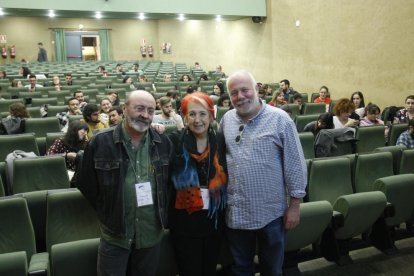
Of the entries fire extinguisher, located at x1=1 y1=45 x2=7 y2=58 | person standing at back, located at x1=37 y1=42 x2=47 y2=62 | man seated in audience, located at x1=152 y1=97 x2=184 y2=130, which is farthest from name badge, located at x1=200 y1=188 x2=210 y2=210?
fire extinguisher, located at x1=1 y1=45 x2=7 y2=58

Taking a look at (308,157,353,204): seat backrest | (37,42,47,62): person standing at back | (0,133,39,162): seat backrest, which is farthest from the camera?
(37,42,47,62): person standing at back

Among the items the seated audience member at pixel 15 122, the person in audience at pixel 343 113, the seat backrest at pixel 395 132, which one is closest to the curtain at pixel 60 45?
the seated audience member at pixel 15 122

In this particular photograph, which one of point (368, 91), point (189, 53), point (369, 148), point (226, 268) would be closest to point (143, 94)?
point (226, 268)

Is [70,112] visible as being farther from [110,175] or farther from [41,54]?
[41,54]

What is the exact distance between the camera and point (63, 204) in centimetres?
225

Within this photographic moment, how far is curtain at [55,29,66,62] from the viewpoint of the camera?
1942cm

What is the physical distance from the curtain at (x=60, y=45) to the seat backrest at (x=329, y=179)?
1880 cm

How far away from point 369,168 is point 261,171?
174 cm

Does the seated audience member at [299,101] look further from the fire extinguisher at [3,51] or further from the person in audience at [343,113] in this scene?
the fire extinguisher at [3,51]

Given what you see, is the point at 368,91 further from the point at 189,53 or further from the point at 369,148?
the point at 189,53

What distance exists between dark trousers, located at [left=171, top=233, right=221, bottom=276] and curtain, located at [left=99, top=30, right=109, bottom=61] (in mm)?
19698

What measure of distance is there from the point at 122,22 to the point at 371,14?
1490 cm

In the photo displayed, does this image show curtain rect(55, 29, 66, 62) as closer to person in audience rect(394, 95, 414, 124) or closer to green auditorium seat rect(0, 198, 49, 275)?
person in audience rect(394, 95, 414, 124)

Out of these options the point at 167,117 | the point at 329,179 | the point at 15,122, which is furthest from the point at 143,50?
the point at 329,179
